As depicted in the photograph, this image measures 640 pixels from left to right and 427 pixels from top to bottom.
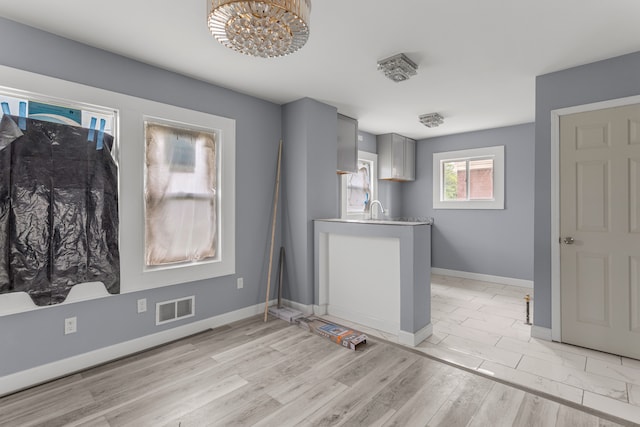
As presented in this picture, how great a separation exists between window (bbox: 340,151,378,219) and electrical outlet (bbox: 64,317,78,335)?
11.5ft

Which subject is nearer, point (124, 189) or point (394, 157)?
point (124, 189)

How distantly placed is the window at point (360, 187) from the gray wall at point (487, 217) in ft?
3.24

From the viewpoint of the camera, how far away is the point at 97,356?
257cm

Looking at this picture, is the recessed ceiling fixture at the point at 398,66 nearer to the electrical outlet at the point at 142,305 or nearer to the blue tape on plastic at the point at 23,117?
the blue tape on plastic at the point at 23,117

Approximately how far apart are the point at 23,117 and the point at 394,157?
15.9 feet

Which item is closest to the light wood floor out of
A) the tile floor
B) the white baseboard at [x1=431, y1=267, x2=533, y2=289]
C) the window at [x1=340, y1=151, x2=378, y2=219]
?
the tile floor

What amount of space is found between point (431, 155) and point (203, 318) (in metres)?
4.79

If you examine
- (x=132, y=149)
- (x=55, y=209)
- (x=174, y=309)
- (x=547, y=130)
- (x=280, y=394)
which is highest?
(x=547, y=130)

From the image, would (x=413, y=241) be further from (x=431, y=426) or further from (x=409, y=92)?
(x=409, y=92)

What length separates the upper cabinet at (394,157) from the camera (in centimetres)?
566

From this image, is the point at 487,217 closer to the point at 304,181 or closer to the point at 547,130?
the point at 547,130

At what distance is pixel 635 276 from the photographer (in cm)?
264

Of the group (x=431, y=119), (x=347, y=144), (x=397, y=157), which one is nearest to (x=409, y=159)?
(x=397, y=157)

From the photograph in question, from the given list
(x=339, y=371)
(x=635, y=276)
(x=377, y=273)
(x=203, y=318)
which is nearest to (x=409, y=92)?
(x=377, y=273)
